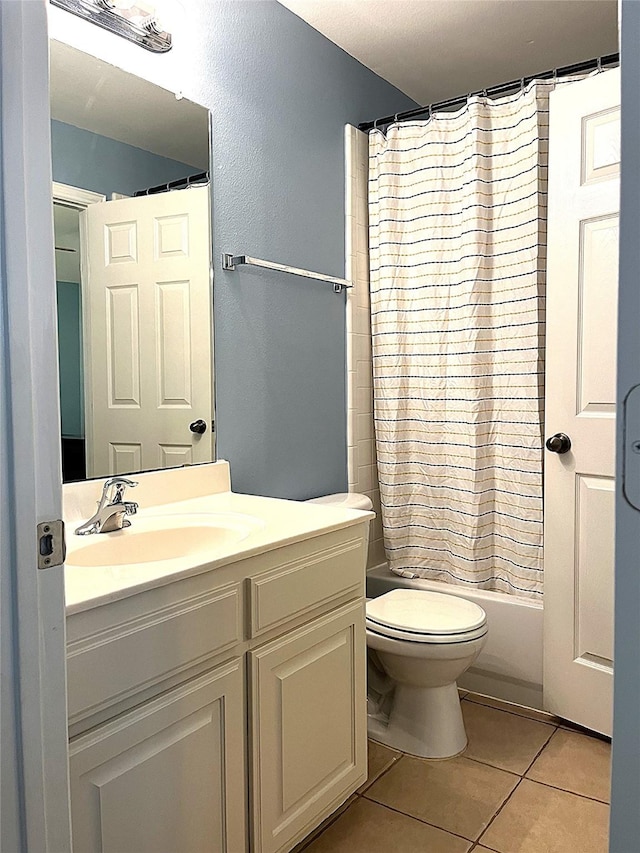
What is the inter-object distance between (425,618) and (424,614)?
35 mm

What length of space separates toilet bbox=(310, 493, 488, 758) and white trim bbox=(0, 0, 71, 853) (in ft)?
4.39

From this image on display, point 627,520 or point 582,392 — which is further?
point 582,392

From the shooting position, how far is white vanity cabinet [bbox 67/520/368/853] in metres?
1.20

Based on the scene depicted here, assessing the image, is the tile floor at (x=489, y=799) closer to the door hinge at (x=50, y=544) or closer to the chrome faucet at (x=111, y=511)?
the chrome faucet at (x=111, y=511)

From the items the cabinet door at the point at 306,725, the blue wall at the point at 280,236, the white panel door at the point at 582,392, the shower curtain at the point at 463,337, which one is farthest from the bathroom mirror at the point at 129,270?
the white panel door at the point at 582,392

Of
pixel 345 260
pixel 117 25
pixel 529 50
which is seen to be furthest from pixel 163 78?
pixel 529 50

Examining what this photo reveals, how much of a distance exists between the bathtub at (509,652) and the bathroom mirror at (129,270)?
3.94 feet

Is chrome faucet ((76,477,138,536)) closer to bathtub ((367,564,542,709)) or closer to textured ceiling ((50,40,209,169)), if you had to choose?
textured ceiling ((50,40,209,169))

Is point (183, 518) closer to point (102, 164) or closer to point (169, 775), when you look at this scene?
point (169, 775)

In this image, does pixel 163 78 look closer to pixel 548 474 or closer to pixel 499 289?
pixel 499 289

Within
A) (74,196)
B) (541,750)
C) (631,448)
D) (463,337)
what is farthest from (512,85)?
(541,750)

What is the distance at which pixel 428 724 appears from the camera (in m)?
2.21

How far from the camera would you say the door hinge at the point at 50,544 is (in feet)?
3.07

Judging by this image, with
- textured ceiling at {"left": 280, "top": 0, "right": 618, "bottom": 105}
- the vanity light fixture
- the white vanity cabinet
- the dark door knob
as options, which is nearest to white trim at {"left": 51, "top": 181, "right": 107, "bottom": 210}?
the vanity light fixture
